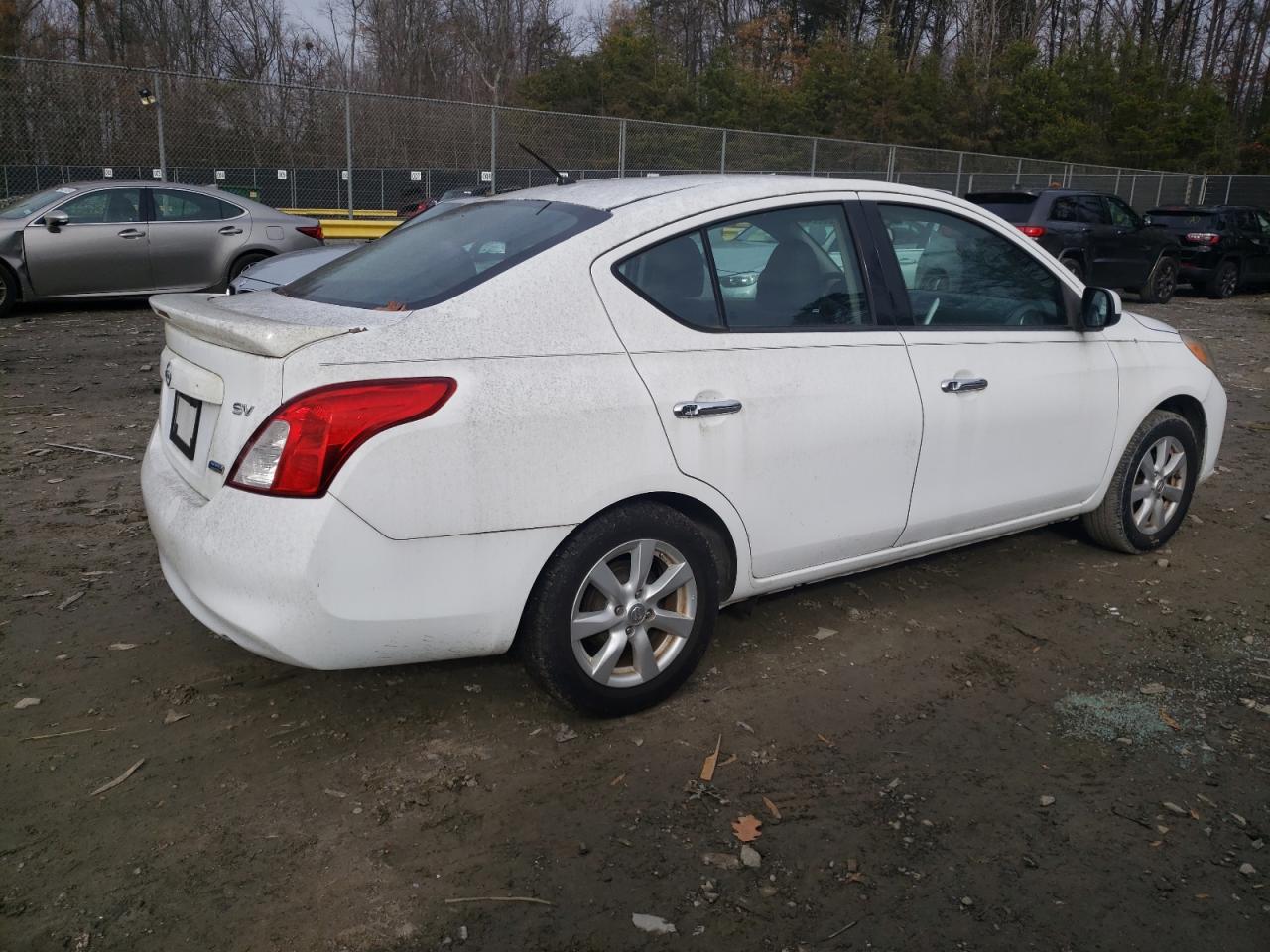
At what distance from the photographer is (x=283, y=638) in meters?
2.82

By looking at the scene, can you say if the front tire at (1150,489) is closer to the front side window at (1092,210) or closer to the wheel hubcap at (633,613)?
the wheel hubcap at (633,613)

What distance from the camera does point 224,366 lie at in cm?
302

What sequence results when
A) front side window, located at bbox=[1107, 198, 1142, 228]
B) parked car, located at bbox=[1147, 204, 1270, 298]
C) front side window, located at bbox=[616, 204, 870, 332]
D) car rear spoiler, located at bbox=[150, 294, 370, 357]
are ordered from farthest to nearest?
parked car, located at bbox=[1147, 204, 1270, 298], front side window, located at bbox=[1107, 198, 1142, 228], front side window, located at bbox=[616, 204, 870, 332], car rear spoiler, located at bbox=[150, 294, 370, 357]

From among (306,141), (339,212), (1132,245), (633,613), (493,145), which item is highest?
(493,145)

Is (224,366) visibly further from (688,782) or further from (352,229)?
(352,229)

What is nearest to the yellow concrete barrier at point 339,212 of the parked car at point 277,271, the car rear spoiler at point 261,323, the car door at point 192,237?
the car door at point 192,237

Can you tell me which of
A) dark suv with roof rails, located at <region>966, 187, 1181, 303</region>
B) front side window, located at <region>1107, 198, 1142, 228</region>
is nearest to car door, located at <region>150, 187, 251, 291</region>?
dark suv with roof rails, located at <region>966, 187, 1181, 303</region>

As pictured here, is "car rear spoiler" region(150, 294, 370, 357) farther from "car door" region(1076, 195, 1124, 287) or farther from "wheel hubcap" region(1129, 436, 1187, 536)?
"car door" region(1076, 195, 1124, 287)

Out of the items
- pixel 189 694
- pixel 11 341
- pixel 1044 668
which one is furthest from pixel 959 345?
pixel 11 341

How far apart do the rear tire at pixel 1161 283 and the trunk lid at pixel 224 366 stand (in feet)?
57.1

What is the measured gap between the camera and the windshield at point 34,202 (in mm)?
11672

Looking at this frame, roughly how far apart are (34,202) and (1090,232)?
1413cm

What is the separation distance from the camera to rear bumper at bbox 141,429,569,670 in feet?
9.02

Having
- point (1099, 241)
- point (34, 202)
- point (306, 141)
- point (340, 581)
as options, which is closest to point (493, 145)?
point (306, 141)
